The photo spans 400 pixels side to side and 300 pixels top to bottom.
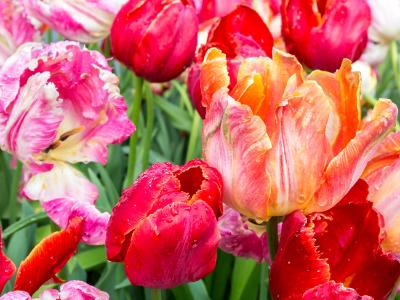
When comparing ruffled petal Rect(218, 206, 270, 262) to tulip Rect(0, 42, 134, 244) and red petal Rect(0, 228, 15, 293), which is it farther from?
red petal Rect(0, 228, 15, 293)

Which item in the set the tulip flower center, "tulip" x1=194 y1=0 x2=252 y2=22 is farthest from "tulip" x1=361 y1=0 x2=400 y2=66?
the tulip flower center

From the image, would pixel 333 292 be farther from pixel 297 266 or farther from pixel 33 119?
pixel 33 119

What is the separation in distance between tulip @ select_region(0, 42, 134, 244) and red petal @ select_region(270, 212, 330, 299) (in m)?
0.28

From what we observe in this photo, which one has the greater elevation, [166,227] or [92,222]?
[166,227]

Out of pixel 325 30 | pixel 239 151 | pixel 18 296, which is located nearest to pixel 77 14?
pixel 325 30

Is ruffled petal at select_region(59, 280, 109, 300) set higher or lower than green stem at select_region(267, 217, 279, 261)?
higher

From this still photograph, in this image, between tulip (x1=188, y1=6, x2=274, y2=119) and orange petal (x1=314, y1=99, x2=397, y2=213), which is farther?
tulip (x1=188, y1=6, x2=274, y2=119)

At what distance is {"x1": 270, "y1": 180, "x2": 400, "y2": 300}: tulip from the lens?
59cm

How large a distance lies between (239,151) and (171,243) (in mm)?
93

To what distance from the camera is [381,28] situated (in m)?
1.39

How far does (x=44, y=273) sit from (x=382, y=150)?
265mm

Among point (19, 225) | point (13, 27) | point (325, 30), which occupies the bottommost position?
point (19, 225)

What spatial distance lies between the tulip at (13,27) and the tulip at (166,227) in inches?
23.7

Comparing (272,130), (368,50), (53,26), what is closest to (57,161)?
(53,26)
